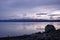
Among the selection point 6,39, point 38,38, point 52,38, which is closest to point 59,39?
point 52,38

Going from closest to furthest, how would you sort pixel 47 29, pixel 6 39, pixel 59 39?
1. pixel 59 39
2. pixel 6 39
3. pixel 47 29

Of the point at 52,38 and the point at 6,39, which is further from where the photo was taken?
the point at 6,39

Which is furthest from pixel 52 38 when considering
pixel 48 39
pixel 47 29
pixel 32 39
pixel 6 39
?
pixel 47 29

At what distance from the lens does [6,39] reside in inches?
402

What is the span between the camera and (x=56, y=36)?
878 cm

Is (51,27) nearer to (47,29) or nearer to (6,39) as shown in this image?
(47,29)

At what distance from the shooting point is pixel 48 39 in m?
8.27

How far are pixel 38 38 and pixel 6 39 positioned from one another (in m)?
2.50

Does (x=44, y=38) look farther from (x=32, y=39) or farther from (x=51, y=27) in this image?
(x=51, y=27)

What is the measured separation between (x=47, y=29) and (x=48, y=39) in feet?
13.0

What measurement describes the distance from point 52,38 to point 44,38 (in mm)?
370

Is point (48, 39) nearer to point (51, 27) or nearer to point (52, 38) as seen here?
point (52, 38)

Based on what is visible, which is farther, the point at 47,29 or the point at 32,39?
the point at 47,29

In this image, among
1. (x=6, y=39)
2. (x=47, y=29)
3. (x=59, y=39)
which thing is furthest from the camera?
(x=47, y=29)
